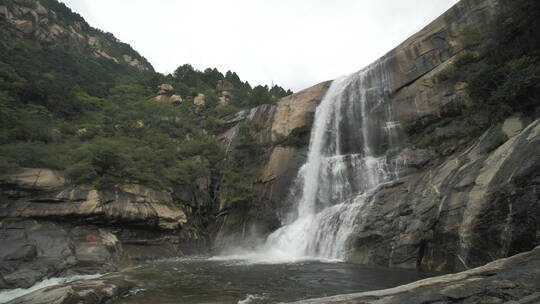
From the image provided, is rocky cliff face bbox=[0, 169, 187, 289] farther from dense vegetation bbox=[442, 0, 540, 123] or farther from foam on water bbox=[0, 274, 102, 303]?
dense vegetation bbox=[442, 0, 540, 123]

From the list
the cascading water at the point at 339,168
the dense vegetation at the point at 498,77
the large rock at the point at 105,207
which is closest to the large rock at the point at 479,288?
the dense vegetation at the point at 498,77

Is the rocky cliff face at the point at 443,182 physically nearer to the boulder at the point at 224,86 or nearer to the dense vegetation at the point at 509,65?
the dense vegetation at the point at 509,65

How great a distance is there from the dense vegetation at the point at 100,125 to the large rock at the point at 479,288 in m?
18.6

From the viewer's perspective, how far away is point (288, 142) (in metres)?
26.4

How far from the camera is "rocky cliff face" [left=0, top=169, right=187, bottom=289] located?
A: 13031mm

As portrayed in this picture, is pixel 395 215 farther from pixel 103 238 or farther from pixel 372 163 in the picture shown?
pixel 103 238

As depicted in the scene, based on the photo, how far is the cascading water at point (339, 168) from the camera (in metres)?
16.0

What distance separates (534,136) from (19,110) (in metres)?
30.6

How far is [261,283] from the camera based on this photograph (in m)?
9.45

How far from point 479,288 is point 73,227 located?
715 inches

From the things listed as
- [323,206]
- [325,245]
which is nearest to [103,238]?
[325,245]

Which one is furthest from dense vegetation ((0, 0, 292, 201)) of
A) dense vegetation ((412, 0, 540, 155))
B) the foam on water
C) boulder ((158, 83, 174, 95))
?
dense vegetation ((412, 0, 540, 155))

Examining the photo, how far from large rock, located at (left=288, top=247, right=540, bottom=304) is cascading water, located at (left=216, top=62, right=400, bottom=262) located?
32.1ft

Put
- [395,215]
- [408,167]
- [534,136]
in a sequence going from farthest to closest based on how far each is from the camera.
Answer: [408,167] → [395,215] → [534,136]
